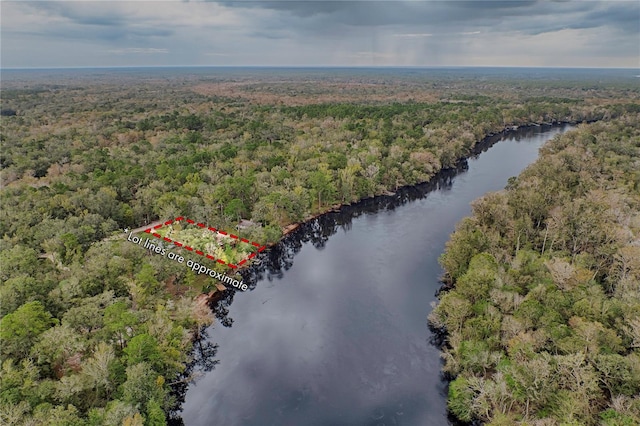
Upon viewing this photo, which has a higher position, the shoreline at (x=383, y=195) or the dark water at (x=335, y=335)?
the shoreline at (x=383, y=195)

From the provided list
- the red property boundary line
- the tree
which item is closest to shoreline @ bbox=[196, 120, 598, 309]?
the red property boundary line

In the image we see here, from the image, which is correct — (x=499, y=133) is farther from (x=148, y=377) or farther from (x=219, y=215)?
(x=148, y=377)

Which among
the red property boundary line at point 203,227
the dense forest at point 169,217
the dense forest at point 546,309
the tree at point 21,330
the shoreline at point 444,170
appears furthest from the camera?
the shoreline at point 444,170

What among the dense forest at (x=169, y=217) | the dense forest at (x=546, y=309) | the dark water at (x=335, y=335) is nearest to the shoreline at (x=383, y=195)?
the dense forest at (x=169, y=217)

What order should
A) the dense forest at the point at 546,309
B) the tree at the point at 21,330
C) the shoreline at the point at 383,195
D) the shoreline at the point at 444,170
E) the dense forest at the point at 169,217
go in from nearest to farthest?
Result: the dense forest at the point at 546,309
the dense forest at the point at 169,217
the tree at the point at 21,330
the shoreline at the point at 383,195
the shoreline at the point at 444,170

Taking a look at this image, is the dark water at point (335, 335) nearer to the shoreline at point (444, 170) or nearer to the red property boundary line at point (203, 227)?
the shoreline at point (444, 170)

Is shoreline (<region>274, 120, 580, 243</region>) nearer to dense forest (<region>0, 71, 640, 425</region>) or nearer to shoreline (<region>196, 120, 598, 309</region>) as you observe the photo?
shoreline (<region>196, 120, 598, 309</region>)

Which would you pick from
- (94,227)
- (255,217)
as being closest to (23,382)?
(94,227)
